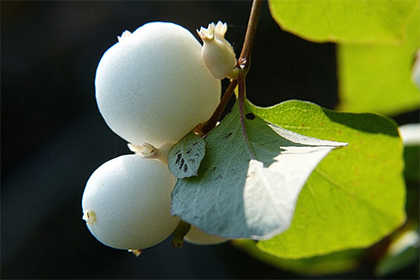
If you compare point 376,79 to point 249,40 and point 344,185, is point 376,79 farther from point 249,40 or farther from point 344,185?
point 249,40

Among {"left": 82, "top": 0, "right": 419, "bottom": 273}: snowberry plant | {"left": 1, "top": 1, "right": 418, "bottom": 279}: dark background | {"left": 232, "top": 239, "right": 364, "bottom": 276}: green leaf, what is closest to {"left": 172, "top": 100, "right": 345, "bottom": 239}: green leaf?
{"left": 82, "top": 0, "right": 419, "bottom": 273}: snowberry plant

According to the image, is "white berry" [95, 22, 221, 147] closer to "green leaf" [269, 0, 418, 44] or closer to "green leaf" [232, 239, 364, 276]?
"green leaf" [269, 0, 418, 44]

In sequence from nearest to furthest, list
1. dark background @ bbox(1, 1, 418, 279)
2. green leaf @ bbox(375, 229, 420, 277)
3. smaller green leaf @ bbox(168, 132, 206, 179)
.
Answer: smaller green leaf @ bbox(168, 132, 206, 179) → green leaf @ bbox(375, 229, 420, 277) → dark background @ bbox(1, 1, 418, 279)

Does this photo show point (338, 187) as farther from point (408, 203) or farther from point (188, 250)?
point (188, 250)

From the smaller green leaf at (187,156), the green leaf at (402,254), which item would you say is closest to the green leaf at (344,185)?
the smaller green leaf at (187,156)

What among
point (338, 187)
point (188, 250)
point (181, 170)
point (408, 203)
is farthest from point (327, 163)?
point (188, 250)

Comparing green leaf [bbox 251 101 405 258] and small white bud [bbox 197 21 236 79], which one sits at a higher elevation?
small white bud [bbox 197 21 236 79]
